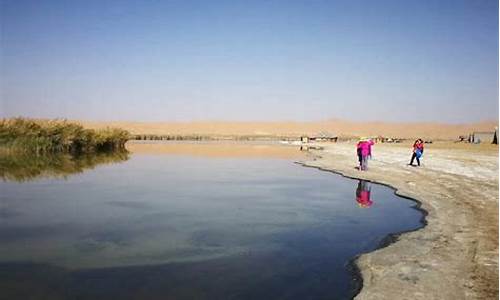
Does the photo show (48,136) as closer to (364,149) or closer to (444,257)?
(364,149)

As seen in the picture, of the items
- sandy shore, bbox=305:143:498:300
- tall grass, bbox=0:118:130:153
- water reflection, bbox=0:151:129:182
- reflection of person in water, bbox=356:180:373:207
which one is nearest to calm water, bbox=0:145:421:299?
reflection of person in water, bbox=356:180:373:207

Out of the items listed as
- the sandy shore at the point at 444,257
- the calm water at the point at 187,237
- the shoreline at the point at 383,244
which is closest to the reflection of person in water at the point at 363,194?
the calm water at the point at 187,237

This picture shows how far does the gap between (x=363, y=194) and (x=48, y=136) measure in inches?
950

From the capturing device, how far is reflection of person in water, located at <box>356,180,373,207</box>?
45.3 feet

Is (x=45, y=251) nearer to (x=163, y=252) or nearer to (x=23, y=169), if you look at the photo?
(x=163, y=252)

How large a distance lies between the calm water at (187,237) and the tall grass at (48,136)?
42.4ft

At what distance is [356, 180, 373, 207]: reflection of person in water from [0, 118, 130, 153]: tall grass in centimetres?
2205

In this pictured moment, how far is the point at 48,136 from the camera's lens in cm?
3162

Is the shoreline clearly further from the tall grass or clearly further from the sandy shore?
the tall grass

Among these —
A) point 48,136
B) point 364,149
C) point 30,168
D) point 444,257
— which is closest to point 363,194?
point 364,149

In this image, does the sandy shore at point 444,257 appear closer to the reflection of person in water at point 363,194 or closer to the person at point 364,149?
the reflection of person in water at point 363,194

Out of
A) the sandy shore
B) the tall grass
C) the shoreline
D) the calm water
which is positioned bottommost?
the calm water

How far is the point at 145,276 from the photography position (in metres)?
6.75

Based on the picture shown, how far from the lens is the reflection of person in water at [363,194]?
13809 millimetres
